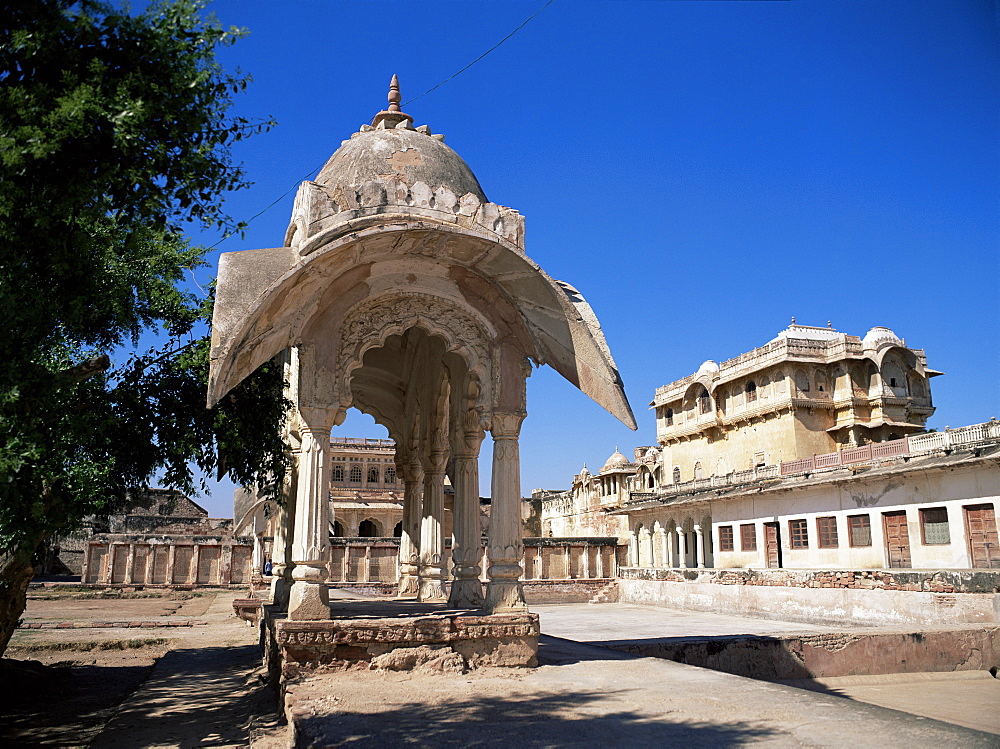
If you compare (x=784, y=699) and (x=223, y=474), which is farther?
(x=223, y=474)

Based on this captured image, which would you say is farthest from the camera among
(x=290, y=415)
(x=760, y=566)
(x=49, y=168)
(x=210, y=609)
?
(x=760, y=566)

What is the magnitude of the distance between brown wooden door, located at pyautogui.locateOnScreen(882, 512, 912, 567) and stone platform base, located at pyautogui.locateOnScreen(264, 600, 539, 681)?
19911mm

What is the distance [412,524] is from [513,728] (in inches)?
318

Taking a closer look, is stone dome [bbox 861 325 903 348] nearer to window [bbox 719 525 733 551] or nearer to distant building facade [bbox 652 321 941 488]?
distant building facade [bbox 652 321 941 488]

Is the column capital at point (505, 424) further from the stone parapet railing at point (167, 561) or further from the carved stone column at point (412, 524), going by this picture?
the stone parapet railing at point (167, 561)

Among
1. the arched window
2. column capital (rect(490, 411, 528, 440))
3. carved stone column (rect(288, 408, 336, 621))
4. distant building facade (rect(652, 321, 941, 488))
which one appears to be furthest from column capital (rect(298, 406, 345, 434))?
the arched window

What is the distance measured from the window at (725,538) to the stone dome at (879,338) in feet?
66.1

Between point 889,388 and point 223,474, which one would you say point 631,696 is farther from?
point 889,388

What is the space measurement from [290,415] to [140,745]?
4709mm

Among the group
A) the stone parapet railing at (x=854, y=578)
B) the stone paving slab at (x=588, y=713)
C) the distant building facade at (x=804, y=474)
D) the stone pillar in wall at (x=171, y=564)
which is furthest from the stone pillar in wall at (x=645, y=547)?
the stone paving slab at (x=588, y=713)

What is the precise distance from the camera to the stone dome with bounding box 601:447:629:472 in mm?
57688

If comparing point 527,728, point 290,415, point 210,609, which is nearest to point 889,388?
point 210,609

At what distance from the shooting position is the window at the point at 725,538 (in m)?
32.2

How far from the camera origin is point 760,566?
97.3ft
